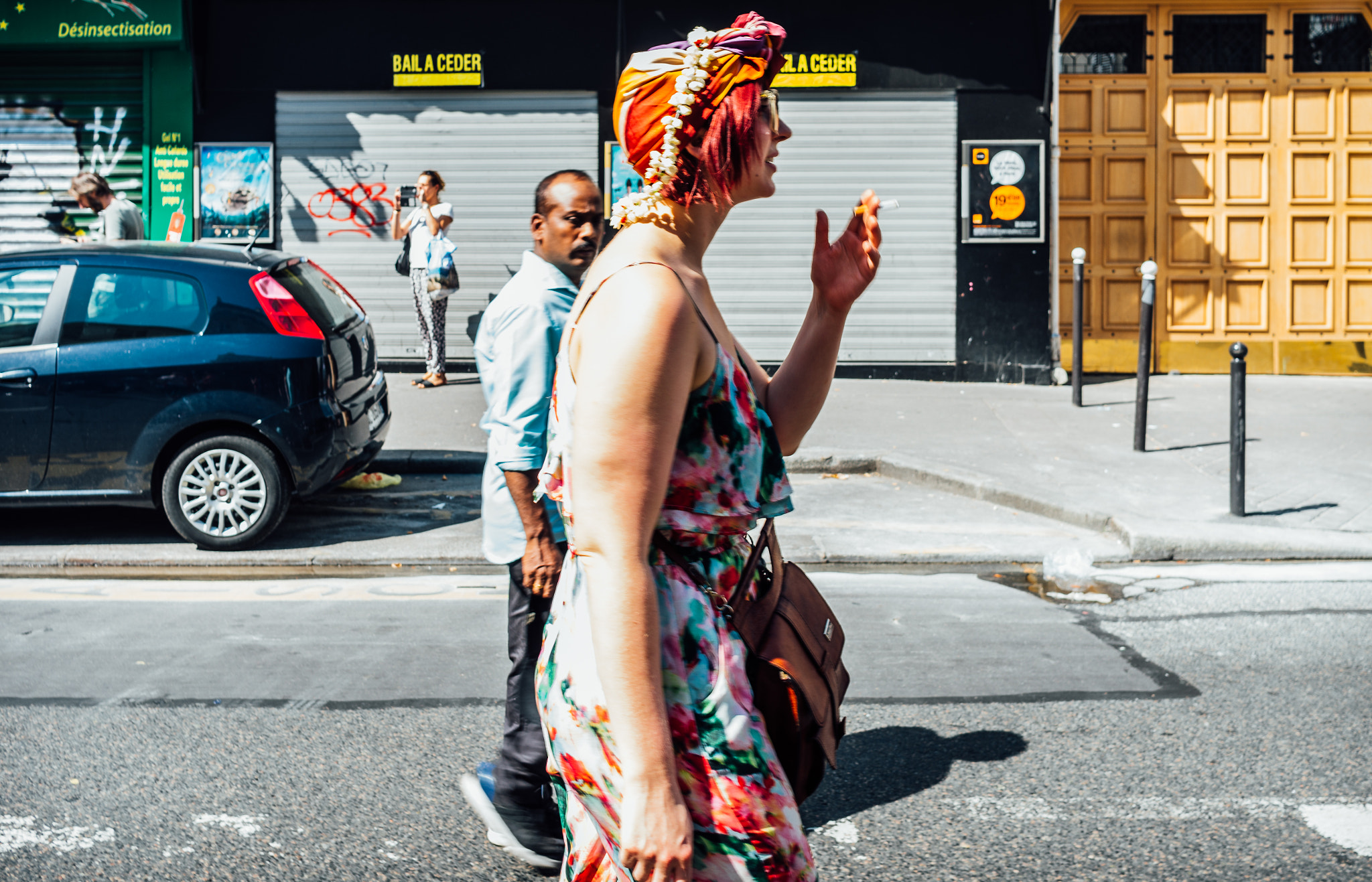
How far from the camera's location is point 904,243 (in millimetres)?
13914

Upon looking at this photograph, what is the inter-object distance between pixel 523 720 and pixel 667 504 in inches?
78.3

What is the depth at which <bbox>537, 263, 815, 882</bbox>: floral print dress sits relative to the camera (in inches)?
70.1

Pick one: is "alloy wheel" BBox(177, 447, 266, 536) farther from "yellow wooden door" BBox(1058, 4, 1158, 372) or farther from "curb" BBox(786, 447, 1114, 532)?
"yellow wooden door" BBox(1058, 4, 1158, 372)

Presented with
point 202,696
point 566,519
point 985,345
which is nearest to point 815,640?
point 566,519

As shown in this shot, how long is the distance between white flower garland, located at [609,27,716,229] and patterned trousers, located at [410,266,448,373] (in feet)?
36.3

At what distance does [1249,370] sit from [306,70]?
33.8 feet

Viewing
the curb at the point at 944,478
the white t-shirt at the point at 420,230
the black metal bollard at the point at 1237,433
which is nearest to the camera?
the black metal bollard at the point at 1237,433

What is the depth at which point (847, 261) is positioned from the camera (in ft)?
7.39

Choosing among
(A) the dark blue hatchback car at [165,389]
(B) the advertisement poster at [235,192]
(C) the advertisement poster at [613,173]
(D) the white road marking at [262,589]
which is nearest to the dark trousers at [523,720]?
(D) the white road marking at [262,589]

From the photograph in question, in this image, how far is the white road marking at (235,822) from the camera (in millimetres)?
3760

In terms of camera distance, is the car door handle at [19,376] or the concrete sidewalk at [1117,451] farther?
the concrete sidewalk at [1117,451]

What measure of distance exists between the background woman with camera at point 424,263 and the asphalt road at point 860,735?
6.42 m

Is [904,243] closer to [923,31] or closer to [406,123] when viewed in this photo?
[923,31]

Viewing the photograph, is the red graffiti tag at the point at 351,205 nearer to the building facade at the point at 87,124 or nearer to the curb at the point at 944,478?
the building facade at the point at 87,124
